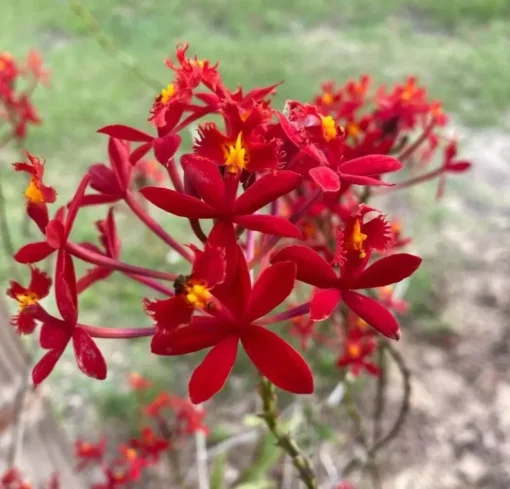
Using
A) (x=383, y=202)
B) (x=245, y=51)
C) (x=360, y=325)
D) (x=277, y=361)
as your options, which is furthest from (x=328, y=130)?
(x=245, y=51)

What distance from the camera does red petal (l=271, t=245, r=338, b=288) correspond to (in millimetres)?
284

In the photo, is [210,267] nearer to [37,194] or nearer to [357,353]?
[37,194]

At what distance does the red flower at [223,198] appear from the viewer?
0.91 feet

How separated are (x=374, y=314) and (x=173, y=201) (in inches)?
4.1

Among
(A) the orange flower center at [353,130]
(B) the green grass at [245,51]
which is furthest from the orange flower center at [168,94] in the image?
(B) the green grass at [245,51]

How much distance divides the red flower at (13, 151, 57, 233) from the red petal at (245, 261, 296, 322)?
12cm

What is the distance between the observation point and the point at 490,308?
112cm

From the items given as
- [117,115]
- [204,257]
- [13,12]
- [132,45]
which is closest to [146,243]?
[117,115]

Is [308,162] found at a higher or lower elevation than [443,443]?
higher

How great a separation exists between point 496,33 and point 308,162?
151 cm

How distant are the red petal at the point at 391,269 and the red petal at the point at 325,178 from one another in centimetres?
4

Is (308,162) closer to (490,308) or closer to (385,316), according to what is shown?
(385,316)

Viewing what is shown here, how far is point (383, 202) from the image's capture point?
1.34m

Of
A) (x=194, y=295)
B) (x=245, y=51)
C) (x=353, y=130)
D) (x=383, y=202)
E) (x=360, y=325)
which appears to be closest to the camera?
(x=194, y=295)
